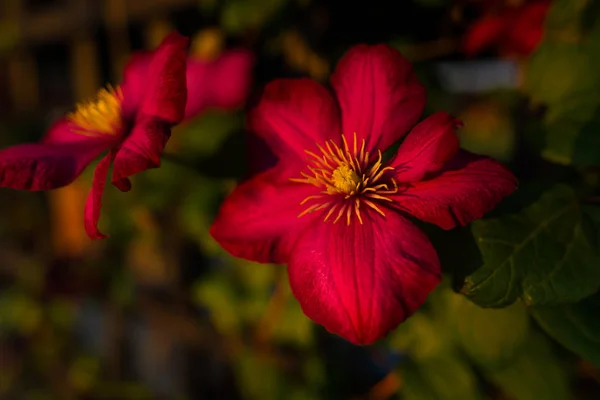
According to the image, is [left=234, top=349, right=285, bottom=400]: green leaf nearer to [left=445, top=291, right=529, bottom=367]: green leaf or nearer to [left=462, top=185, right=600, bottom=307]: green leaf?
[left=445, top=291, right=529, bottom=367]: green leaf

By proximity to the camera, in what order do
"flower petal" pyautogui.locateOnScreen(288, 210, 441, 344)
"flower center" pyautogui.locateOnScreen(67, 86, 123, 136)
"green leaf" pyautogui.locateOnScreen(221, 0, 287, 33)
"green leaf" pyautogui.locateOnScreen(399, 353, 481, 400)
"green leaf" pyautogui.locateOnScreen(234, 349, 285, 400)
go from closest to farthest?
"flower petal" pyautogui.locateOnScreen(288, 210, 441, 344) → "flower center" pyautogui.locateOnScreen(67, 86, 123, 136) → "green leaf" pyautogui.locateOnScreen(399, 353, 481, 400) → "green leaf" pyautogui.locateOnScreen(221, 0, 287, 33) → "green leaf" pyautogui.locateOnScreen(234, 349, 285, 400)

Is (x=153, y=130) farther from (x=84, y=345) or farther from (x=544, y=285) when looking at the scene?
(x=84, y=345)

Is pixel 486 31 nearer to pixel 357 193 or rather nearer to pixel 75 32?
pixel 357 193

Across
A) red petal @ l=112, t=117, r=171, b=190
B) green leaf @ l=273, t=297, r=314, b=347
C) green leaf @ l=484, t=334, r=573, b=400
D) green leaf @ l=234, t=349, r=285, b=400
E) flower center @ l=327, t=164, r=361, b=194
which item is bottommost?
green leaf @ l=234, t=349, r=285, b=400

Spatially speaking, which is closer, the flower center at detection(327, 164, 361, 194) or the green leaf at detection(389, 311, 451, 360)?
the flower center at detection(327, 164, 361, 194)

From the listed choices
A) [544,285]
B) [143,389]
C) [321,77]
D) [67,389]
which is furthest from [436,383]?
[67,389]

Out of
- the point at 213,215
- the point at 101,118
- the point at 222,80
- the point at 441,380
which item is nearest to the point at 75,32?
the point at 222,80

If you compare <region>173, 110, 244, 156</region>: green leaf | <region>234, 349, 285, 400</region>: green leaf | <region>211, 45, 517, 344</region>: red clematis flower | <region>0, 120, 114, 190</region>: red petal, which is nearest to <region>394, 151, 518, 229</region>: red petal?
<region>211, 45, 517, 344</region>: red clematis flower
